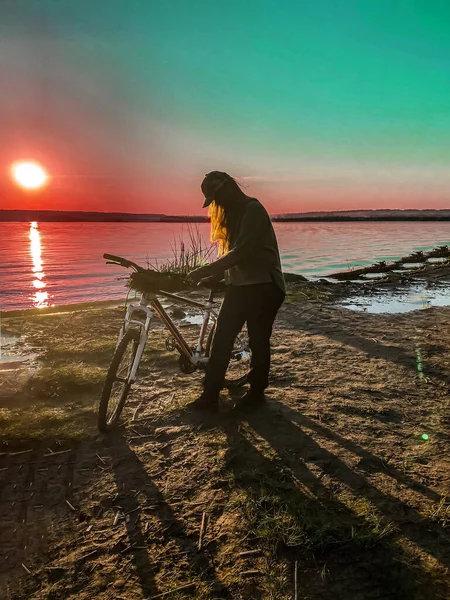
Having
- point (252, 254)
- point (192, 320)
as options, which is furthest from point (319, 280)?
point (252, 254)

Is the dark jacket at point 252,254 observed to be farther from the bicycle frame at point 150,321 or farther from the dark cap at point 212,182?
the bicycle frame at point 150,321

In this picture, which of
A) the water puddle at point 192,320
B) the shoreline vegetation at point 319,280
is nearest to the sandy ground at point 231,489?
the water puddle at point 192,320

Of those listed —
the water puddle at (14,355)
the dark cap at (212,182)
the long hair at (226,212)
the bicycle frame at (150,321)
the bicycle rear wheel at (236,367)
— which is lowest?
the water puddle at (14,355)

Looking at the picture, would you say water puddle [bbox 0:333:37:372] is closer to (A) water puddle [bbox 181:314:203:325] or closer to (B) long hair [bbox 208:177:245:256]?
(A) water puddle [bbox 181:314:203:325]

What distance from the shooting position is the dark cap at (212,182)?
4.30 m

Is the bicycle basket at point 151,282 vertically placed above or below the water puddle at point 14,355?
above

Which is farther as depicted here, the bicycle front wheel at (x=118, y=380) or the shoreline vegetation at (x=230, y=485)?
the bicycle front wheel at (x=118, y=380)

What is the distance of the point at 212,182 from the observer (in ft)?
14.1

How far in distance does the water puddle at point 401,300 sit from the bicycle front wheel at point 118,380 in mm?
7324

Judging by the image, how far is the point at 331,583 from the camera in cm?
253

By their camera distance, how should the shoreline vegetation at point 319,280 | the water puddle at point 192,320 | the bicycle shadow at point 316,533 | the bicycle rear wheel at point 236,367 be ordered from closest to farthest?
the bicycle shadow at point 316,533, the bicycle rear wheel at point 236,367, the water puddle at point 192,320, the shoreline vegetation at point 319,280

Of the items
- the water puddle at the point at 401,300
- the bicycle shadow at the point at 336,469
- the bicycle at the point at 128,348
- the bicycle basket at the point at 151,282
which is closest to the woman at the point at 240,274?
the bicycle basket at the point at 151,282

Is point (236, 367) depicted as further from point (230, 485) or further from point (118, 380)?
point (230, 485)

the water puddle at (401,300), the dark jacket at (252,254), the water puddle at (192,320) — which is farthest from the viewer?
the water puddle at (401,300)
